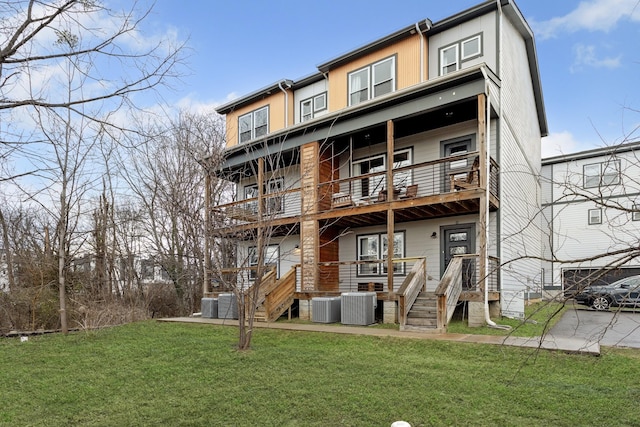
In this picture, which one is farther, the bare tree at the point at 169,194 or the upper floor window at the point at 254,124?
the bare tree at the point at 169,194

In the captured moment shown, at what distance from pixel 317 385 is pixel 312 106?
1288 cm

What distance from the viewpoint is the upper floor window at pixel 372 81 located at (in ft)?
45.5

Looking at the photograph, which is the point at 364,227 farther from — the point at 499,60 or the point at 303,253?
the point at 499,60

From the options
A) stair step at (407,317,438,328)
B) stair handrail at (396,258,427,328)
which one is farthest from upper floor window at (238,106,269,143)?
stair step at (407,317,438,328)

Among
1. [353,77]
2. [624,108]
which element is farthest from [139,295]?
[624,108]

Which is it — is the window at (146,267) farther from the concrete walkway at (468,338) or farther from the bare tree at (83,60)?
the bare tree at (83,60)

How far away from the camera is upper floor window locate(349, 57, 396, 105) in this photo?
1388 centimetres

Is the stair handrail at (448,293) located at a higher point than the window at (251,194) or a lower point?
lower

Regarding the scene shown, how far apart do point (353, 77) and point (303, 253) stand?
6448 millimetres

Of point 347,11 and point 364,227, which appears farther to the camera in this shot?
point 364,227

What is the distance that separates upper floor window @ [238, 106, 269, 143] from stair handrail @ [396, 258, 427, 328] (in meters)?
9.59

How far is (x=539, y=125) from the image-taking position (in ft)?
64.2

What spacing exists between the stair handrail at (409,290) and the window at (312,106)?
7.78 meters

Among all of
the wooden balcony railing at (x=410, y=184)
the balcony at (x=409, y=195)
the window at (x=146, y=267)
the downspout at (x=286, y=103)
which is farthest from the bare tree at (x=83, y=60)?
the window at (x=146, y=267)
